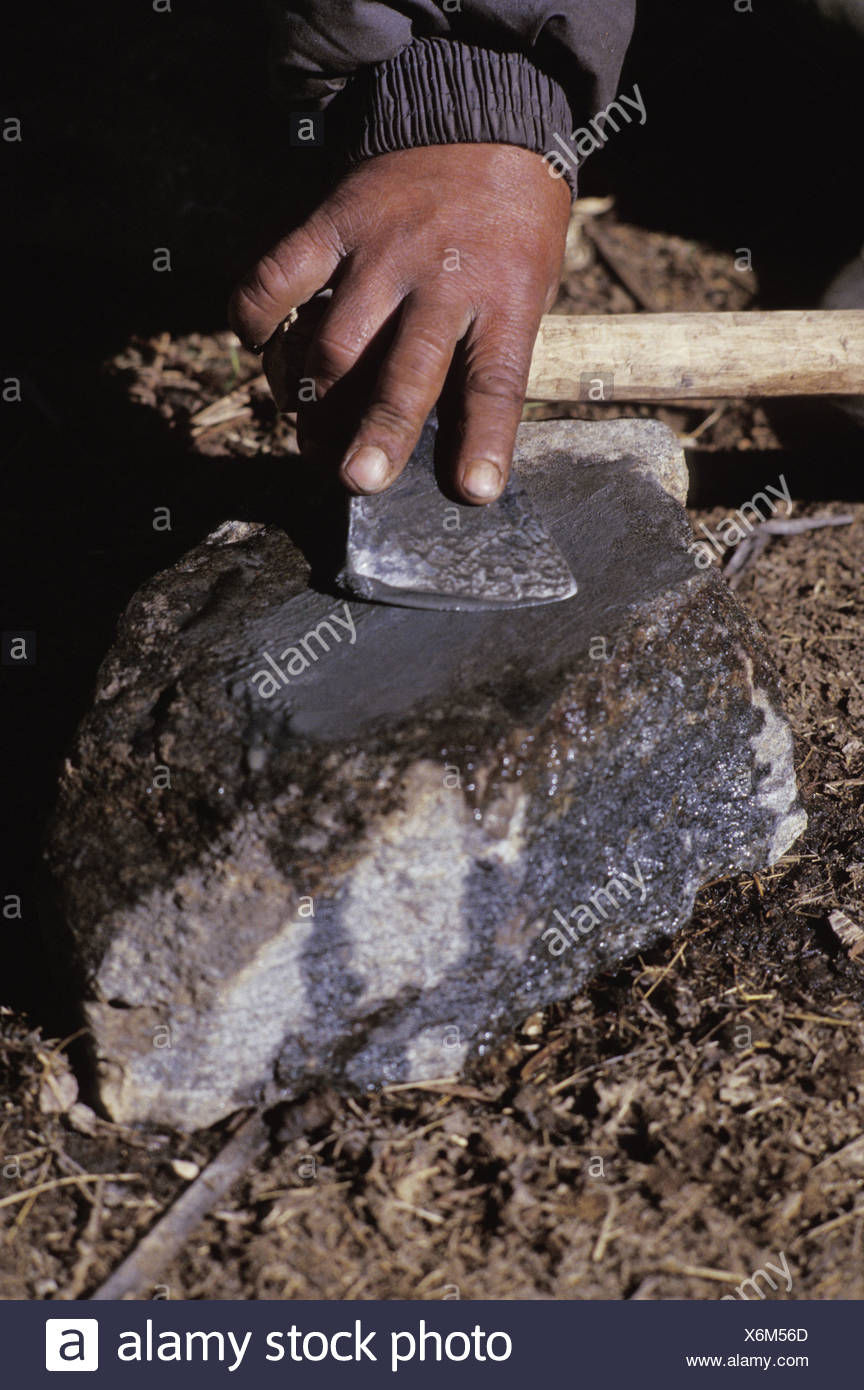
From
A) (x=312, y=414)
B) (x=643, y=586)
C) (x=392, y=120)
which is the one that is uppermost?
(x=392, y=120)

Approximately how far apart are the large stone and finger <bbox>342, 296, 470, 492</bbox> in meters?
0.28

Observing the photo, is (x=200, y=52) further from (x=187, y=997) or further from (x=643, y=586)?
(x=187, y=997)

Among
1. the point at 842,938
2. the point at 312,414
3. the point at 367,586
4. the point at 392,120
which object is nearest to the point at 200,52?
the point at 392,120

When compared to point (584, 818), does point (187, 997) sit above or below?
below

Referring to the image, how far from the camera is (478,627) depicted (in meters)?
2.35

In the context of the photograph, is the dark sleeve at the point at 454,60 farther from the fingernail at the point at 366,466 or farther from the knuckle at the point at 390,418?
the fingernail at the point at 366,466

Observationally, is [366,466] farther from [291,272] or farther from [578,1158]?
[578,1158]

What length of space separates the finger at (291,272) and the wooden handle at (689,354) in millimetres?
578

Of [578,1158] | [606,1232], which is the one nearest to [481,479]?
[578,1158]

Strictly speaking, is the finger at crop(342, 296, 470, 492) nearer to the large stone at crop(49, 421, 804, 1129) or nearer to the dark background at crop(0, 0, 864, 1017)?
the large stone at crop(49, 421, 804, 1129)

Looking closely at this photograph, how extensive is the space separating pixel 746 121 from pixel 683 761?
145 inches

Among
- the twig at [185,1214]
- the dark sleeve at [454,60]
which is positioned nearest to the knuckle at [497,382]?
the dark sleeve at [454,60]

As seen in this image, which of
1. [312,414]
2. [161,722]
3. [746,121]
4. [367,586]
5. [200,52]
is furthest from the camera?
[746,121]

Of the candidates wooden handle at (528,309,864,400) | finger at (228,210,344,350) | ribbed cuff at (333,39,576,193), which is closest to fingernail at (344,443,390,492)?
finger at (228,210,344,350)
